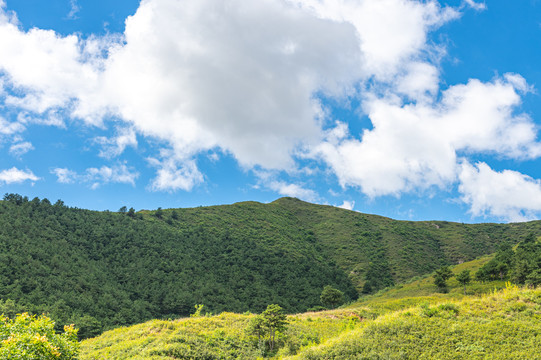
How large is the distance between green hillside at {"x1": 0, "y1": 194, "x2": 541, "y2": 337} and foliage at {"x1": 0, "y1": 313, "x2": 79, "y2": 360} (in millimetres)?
36995

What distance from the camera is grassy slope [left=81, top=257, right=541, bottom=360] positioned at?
1233 centimetres

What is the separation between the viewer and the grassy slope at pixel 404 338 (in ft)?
40.4

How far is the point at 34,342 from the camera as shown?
10383mm

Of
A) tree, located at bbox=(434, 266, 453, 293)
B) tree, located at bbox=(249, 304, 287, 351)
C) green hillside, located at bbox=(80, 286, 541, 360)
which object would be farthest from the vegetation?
tree, located at bbox=(249, 304, 287, 351)

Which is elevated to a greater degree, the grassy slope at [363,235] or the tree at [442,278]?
the grassy slope at [363,235]

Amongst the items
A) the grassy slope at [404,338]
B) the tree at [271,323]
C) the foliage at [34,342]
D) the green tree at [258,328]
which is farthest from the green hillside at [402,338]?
the foliage at [34,342]

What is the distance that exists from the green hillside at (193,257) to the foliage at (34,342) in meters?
37.0

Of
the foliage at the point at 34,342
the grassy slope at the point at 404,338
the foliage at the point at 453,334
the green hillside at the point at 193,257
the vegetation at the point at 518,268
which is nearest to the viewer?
the foliage at the point at 34,342

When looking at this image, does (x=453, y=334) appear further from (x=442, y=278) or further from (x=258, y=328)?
(x=442, y=278)

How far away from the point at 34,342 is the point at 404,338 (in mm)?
14793

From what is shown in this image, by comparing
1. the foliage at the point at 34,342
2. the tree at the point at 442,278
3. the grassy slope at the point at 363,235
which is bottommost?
the tree at the point at 442,278

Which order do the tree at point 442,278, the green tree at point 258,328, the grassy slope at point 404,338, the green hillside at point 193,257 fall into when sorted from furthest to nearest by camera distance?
the green hillside at point 193,257 → the tree at point 442,278 → the green tree at point 258,328 → the grassy slope at point 404,338

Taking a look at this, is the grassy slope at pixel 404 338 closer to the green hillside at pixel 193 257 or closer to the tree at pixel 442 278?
the green hillside at pixel 193 257

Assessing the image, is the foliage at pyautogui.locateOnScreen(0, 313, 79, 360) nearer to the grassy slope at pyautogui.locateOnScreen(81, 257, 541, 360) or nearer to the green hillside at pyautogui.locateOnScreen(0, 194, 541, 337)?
the grassy slope at pyautogui.locateOnScreen(81, 257, 541, 360)
